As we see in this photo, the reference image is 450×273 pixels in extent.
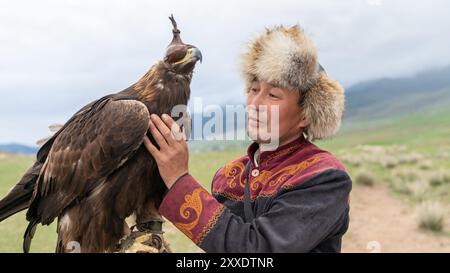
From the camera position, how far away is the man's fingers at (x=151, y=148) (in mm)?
2742

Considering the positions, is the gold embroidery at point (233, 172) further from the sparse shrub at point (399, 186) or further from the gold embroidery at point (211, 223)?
the sparse shrub at point (399, 186)

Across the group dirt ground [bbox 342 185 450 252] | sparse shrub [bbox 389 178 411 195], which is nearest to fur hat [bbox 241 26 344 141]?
dirt ground [bbox 342 185 450 252]

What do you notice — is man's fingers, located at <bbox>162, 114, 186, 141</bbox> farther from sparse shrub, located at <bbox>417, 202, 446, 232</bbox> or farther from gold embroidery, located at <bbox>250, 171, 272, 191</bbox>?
sparse shrub, located at <bbox>417, 202, 446, 232</bbox>

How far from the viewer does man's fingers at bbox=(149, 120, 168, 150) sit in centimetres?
272

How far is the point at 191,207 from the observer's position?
2551mm

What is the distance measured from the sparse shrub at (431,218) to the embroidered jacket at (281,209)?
480 inches

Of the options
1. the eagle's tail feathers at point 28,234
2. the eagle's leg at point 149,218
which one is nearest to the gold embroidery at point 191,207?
the eagle's leg at point 149,218

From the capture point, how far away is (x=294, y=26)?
2.79 metres

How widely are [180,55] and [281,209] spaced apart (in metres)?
1.23

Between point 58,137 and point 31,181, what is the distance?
1.19ft
